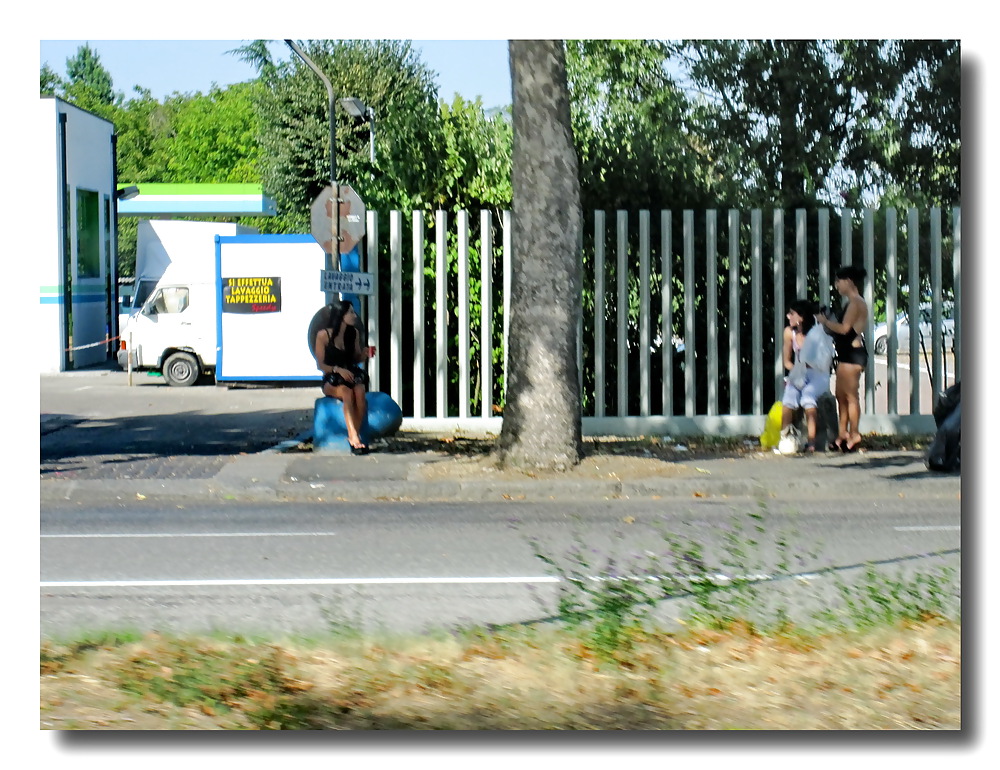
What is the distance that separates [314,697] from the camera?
505 cm

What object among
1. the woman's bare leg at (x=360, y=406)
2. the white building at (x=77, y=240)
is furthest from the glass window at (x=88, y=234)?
the woman's bare leg at (x=360, y=406)

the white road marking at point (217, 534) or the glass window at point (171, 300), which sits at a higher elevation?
the glass window at point (171, 300)

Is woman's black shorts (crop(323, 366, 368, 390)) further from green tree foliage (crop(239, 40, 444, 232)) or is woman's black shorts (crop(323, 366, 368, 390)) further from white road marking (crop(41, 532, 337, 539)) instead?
green tree foliage (crop(239, 40, 444, 232))

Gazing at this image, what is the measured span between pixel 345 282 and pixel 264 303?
356 inches

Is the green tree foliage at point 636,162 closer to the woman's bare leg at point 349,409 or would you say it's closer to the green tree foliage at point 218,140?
the woman's bare leg at point 349,409

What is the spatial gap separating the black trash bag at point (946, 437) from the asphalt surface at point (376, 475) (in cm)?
19

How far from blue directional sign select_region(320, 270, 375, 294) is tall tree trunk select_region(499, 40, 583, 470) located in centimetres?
A: 254

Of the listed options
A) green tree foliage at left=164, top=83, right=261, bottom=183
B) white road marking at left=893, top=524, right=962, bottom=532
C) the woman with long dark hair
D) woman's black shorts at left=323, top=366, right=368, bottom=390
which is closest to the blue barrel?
woman's black shorts at left=323, top=366, right=368, bottom=390

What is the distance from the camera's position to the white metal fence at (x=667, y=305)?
622 inches

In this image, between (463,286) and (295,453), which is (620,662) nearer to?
(295,453)

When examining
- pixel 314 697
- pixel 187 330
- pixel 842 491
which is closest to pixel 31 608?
pixel 314 697

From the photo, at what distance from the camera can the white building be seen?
2008 cm

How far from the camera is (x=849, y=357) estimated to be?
544 inches

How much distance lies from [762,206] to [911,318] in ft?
7.25
